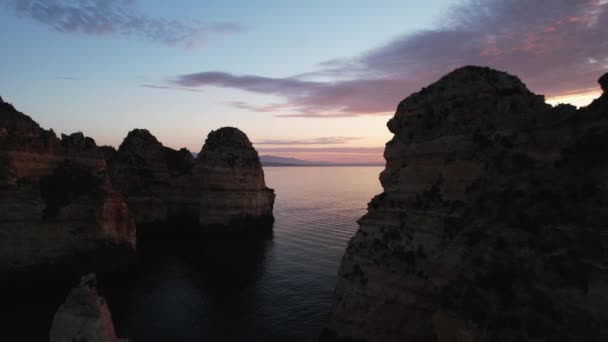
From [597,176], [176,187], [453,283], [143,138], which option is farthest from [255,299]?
[143,138]

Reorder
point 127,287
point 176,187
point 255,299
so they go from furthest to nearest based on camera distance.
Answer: point 176,187 → point 127,287 → point 255,299

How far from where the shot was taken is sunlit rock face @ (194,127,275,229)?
6738cm

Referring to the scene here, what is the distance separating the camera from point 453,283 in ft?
62.6

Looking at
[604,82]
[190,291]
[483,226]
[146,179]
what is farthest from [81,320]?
[146,179]

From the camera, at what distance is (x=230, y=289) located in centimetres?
3928

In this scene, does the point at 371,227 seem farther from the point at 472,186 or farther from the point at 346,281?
the point at 472,186

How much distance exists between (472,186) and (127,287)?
35168 mm

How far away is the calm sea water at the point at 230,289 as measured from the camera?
2942 cm

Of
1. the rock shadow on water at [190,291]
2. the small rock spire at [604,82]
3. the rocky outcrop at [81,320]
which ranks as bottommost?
the rock shadow on water at [190,291]

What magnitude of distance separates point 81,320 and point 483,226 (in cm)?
2065

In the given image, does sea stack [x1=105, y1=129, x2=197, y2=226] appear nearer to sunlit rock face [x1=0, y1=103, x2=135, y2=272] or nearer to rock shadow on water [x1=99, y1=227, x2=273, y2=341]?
rock shadow on water [x1=99, y1=227, x2=273, y2=341]

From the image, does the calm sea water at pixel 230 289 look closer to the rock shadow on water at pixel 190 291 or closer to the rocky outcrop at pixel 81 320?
the rock shadow on water at pixel 190 291

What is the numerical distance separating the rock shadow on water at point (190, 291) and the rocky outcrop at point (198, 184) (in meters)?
8.47

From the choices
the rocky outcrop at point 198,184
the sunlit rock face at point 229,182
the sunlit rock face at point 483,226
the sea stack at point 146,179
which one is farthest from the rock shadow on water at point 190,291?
the sunlit rock face at point 483,226
